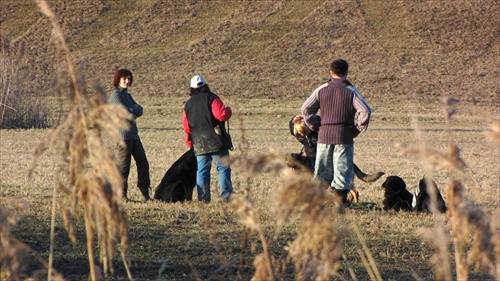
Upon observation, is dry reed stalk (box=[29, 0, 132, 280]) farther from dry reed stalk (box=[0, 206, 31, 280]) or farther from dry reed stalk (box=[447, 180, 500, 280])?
dry reed stalk (box=[447, 180, 500, 280])

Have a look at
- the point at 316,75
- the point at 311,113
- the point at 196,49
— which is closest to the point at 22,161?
the point at 311,113

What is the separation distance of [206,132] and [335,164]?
1.59m

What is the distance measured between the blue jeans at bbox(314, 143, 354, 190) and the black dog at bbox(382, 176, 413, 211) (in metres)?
0.85

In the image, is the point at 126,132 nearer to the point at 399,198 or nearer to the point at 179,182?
the point at 179,182

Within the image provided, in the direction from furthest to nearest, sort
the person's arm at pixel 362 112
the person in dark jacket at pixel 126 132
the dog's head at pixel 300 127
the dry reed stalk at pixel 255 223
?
the person in dark jacket at pixel 126 132
the dog's head at pixel 300 127
the person's arm at pixel 362 112
the dry reed stalk at pixel 255 223

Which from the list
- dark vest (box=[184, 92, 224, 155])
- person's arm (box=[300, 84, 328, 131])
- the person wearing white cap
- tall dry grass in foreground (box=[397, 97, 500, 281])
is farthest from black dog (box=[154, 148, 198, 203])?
tall dry grass in foreground (box=[397, 97, 500, 281])

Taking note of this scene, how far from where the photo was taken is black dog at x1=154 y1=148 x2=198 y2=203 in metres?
9.30

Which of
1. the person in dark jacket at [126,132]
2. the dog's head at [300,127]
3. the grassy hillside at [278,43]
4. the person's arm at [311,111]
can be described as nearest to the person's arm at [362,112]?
the person's arm at [311,111]

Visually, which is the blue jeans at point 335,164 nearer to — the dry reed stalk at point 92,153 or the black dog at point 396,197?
the black dog at point 396,197

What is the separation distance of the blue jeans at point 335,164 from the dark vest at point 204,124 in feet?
4.04

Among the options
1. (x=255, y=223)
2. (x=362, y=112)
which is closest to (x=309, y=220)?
(x=255, y=223)

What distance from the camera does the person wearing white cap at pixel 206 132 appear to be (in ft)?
29.3

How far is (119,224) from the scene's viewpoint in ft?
8.70

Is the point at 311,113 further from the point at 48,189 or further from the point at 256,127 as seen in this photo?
the point at 256,127
